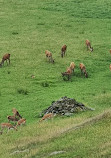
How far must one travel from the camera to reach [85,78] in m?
36.9

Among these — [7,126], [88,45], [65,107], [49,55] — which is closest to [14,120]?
[7,126]

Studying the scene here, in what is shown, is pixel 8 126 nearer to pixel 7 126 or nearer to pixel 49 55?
pixel 7 126

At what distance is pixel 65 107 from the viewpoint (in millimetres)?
28766

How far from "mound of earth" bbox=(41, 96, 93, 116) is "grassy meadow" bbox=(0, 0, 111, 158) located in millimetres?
720

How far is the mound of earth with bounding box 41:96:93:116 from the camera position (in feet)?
93.8

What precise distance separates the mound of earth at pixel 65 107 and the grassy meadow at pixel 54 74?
0.72 metres

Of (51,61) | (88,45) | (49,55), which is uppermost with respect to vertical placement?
(88,45)

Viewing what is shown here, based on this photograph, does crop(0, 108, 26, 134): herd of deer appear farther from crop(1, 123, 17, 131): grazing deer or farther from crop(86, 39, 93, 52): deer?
crop(86, 39, 93, 52): deer

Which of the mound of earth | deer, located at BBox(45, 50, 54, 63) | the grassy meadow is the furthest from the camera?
deer, located at BBox(45, 50, 54, 63)

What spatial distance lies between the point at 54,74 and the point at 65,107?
339 inches

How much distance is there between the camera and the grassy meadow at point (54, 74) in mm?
20891

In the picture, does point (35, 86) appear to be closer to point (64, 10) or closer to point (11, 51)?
point (11, 51)

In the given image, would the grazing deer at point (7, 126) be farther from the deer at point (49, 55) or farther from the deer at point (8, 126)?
the deer at point (49, 55)

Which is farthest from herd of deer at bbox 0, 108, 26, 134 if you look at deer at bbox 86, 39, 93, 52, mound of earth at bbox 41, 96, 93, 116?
deer at bbox 86, 39, 93, 52
